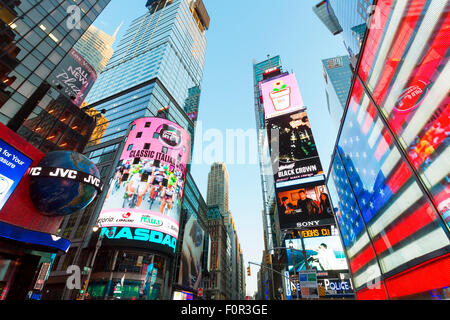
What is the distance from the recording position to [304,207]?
32188 millimetres

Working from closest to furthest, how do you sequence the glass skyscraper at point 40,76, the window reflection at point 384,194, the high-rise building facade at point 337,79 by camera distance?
the window reflection at point 384,194 → the glass skyscraper at point 40,76 → the high-rise building facade at point 337,79

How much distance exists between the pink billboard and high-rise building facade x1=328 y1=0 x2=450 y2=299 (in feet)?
100

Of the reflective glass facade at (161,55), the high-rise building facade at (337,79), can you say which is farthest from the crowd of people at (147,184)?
the high-rise building facade at (337,79)

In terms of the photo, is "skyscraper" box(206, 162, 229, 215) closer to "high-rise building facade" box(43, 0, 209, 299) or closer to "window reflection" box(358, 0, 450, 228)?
"high-rise building facade" box(43, 0, 209, 299)

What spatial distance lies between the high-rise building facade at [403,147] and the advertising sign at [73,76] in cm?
3019

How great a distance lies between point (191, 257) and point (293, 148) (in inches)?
1210

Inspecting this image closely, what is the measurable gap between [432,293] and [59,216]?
19747mm

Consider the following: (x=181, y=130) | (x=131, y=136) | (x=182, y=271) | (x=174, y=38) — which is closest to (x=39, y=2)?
(x=131, y=136)

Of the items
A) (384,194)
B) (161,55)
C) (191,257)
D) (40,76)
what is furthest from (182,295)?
(161,55)

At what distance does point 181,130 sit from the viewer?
42.0 m

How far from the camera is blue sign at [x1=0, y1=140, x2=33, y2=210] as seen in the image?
10625mm

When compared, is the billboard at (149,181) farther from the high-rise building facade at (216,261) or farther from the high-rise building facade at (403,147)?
the high-rise building facade at (216,261)

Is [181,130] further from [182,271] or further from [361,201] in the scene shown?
[361,201]

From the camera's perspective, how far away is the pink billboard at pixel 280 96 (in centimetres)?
4281
